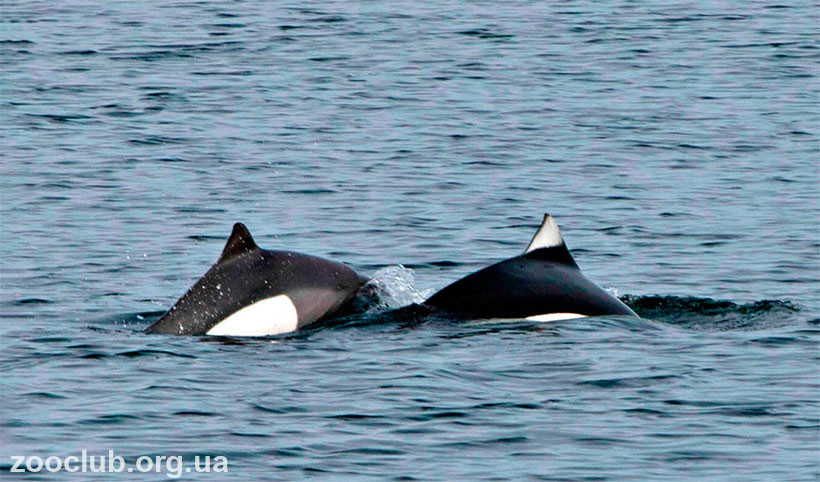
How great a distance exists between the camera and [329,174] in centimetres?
2625

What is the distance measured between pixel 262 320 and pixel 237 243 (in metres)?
0.79

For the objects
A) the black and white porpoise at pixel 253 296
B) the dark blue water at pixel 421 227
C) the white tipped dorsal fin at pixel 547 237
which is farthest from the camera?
the white tipped dorsal fin at pixel 547 237

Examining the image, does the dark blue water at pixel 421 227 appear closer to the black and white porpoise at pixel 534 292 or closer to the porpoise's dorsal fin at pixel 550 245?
the black and white porpoise at pixel 534 292

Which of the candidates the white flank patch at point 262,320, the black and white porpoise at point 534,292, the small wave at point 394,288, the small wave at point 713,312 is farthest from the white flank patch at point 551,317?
the white flank patch at point 262,320

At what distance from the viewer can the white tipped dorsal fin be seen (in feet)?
54.1

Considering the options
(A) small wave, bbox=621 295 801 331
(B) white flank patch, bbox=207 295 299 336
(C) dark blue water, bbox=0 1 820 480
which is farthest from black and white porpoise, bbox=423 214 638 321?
(B) white flank patch, bbox=207 295 299 336

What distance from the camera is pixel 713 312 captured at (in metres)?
17.6

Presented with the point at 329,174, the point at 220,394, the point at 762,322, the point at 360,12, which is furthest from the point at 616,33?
the point at 220,394

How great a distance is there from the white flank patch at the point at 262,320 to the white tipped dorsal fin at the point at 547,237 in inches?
97.2

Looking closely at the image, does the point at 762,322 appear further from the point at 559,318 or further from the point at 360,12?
the point at 360,12

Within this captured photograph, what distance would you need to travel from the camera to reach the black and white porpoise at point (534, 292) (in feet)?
53.5

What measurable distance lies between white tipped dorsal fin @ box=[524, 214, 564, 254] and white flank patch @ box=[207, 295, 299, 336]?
2469 mm

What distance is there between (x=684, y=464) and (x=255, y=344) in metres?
5.02

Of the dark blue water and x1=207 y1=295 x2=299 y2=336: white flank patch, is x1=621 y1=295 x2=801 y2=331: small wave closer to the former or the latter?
the dark blue water
